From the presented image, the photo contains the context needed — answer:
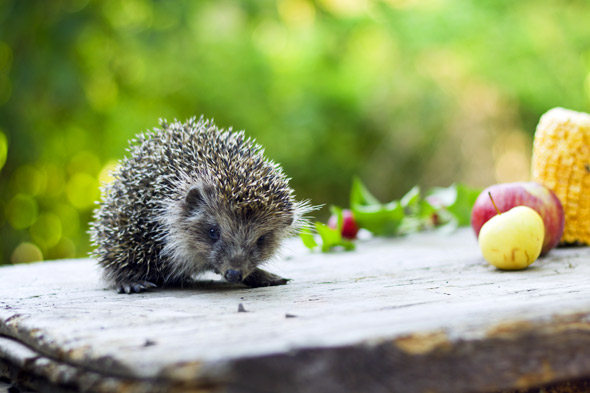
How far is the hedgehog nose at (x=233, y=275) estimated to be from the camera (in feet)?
10.0

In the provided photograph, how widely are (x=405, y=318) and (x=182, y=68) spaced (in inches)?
305

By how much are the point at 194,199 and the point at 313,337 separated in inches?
60.9

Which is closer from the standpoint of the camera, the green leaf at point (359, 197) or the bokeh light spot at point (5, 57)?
the green leaf at point (359, 197)

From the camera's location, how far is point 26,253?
862cm

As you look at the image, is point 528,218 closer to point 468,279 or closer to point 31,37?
A: point 468,279

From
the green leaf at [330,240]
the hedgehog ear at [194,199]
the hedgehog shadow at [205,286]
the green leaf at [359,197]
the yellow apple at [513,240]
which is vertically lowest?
the hedgehog shadow at [205,286]

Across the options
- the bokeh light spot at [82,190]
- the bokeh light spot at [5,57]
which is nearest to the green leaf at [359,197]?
the bokeh light spot at [5,57]

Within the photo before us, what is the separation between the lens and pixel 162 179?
10.7 ft

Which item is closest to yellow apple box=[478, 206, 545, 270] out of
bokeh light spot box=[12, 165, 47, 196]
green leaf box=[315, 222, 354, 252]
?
green leaf box=[315, 222, 354, 252]

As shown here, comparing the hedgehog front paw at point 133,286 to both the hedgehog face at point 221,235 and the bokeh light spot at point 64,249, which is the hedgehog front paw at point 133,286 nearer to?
the hedgehog face at point 221,235

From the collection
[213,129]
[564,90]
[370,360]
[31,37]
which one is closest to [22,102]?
[31,37]

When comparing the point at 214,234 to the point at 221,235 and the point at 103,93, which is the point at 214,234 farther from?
the point at 103,93

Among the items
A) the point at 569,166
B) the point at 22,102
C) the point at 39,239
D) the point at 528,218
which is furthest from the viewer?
the point at 39,239

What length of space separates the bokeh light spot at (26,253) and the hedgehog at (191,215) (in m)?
5.57
